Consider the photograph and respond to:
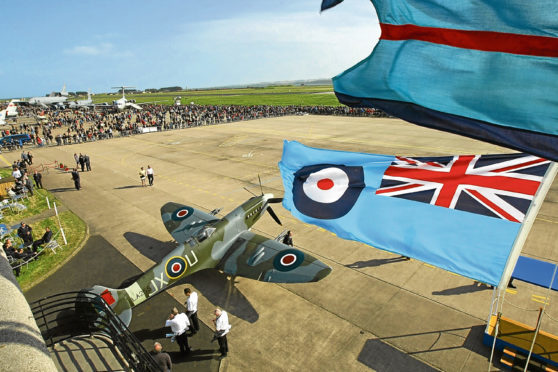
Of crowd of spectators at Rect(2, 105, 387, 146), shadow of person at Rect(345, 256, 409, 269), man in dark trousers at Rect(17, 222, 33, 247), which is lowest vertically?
shadow of person at Rect(345, 256, 409, 269)

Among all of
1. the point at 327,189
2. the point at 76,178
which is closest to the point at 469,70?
the point at 327,189

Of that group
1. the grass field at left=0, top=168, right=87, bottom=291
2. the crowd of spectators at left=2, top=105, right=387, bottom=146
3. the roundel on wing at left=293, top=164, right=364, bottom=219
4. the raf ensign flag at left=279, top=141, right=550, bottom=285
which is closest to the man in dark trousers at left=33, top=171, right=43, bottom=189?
the grass field at left=0, top=168, right=87, bottom=291

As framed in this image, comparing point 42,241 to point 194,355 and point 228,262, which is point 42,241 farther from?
point 194,355

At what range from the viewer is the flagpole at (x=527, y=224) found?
14.5 feet

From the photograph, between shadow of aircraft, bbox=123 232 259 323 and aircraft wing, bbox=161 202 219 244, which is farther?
aircraft wing, bbox=161 202 219 244

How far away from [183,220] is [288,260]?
6.38 meters

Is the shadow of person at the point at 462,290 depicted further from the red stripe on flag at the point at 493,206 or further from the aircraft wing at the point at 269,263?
the red stripe on flag at the point at 493,206

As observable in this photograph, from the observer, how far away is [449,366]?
7.82 m

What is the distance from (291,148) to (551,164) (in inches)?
193

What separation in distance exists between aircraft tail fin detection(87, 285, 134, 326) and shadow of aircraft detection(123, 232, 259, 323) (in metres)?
2.30

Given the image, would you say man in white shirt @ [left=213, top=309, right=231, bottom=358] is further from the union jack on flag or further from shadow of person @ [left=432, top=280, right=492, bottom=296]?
shadow of person @ [left=432, top=280, right=492, bottom=296]

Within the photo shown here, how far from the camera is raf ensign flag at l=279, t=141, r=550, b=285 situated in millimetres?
4809

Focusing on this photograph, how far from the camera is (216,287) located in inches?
449

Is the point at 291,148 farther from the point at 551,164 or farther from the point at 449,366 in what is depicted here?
the point at 449,366
